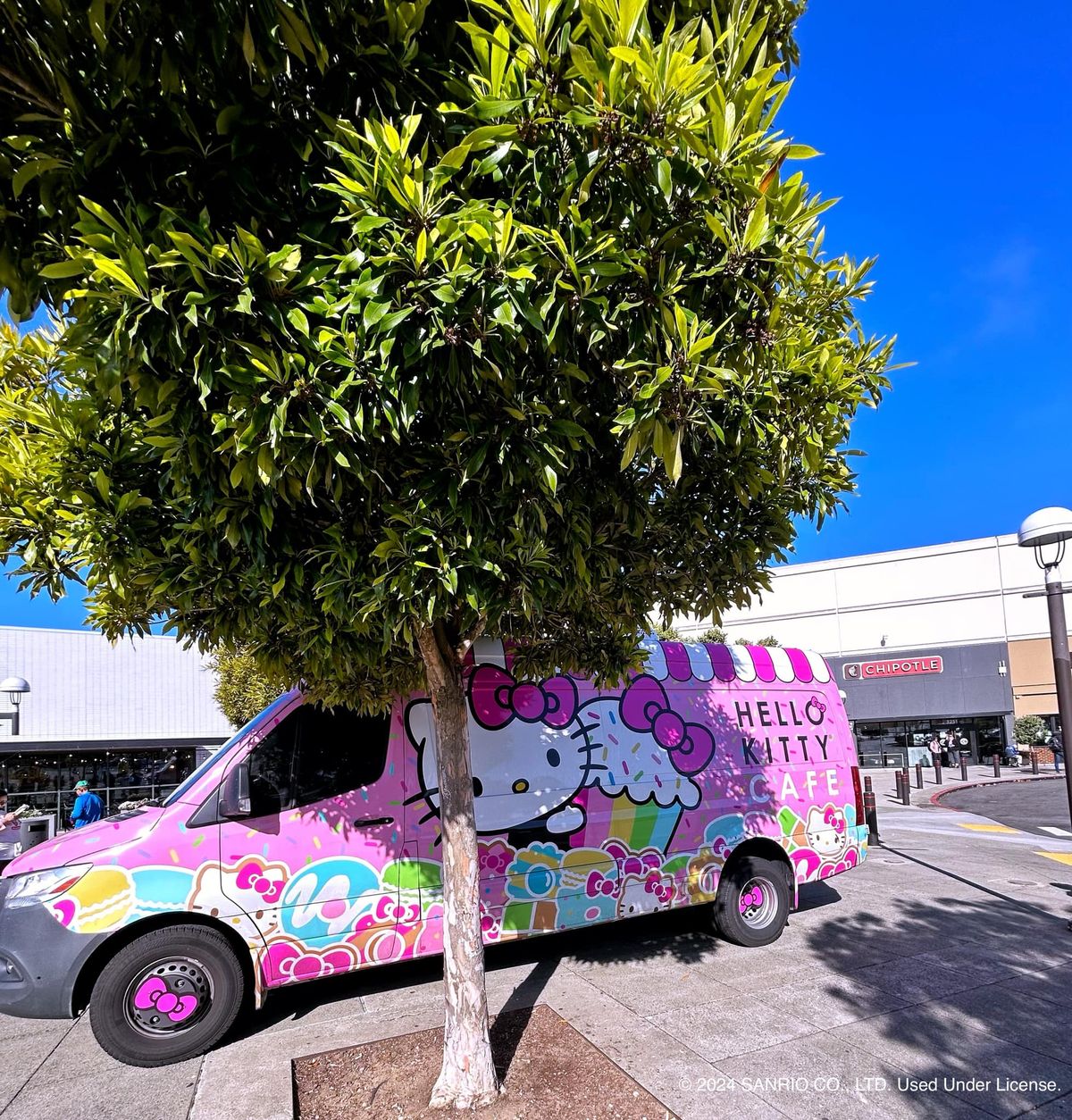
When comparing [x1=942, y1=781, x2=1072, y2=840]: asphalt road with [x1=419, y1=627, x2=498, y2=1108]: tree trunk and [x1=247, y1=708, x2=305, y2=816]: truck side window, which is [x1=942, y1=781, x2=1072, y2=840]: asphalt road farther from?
[x1=247, y1=708, x2=305, y2=816]: truck side window

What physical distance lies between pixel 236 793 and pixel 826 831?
211 inches

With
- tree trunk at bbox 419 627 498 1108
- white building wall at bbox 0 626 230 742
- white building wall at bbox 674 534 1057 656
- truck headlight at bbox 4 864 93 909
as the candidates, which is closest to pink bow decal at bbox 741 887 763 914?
tree trunk at bbox 419 627 498 1108

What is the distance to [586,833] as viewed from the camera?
19.3 feet

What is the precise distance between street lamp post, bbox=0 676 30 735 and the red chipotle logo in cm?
→ 3695

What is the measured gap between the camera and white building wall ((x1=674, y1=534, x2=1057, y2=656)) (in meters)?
37.4

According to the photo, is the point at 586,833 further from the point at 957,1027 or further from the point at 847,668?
the point at 847,668

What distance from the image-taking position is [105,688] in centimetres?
2031

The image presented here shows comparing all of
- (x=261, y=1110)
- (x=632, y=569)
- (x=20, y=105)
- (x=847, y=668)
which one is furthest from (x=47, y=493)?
(x=847, y=668)

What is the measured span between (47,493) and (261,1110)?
3368 millimetres

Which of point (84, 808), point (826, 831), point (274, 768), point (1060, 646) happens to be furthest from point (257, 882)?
point (84, 808)

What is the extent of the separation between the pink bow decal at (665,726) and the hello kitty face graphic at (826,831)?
132cm

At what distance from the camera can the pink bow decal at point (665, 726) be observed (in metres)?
6.42

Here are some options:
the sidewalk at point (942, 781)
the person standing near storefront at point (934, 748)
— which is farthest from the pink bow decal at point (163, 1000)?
the person standing near storefront at point (934, 748)

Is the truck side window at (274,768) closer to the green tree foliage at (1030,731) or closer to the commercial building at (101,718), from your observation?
the commercial building at (101,718)
